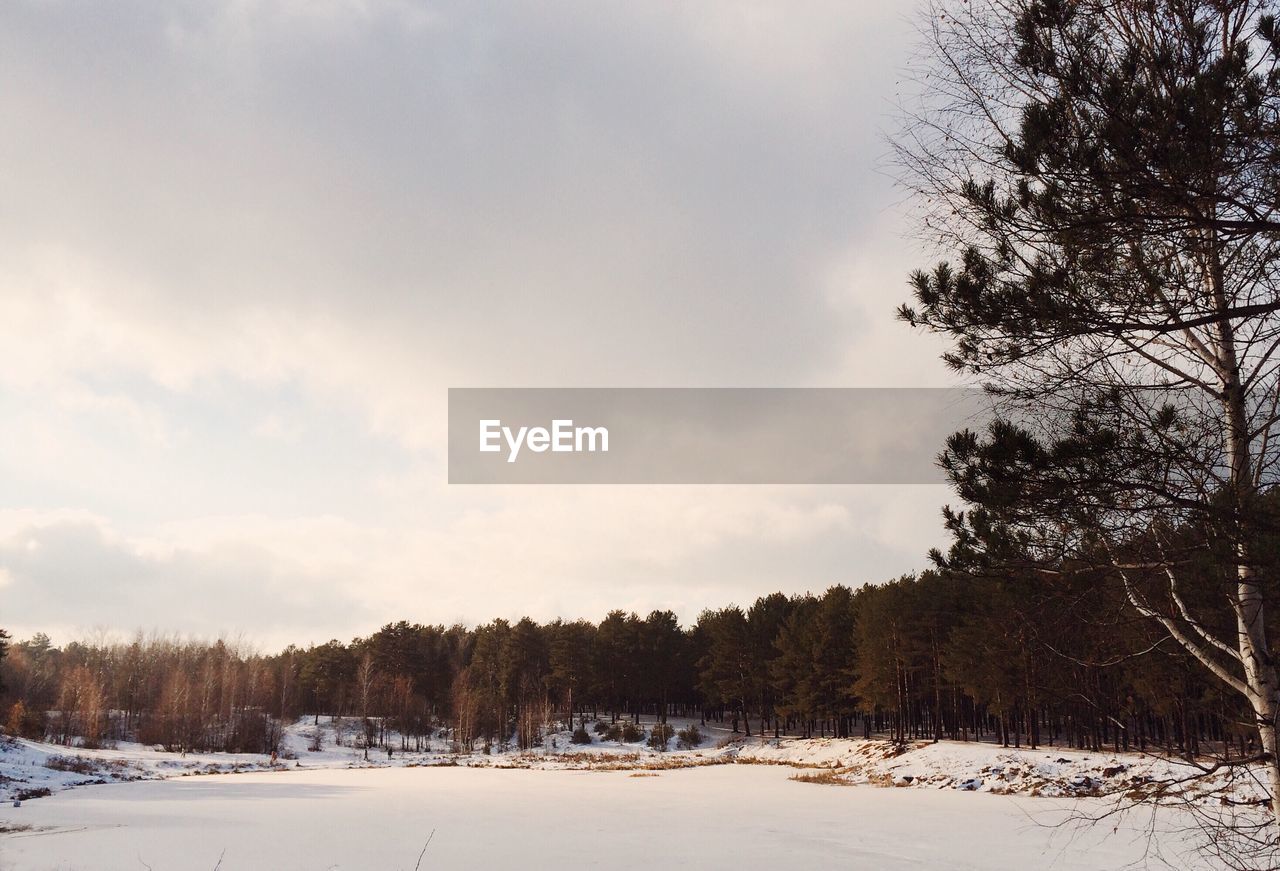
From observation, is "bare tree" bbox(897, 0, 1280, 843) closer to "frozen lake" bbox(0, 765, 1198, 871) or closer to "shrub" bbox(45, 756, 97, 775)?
"frozen lake" bbox(0, 765, 1198, 871)

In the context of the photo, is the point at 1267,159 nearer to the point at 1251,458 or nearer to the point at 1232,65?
the point at 1232,65

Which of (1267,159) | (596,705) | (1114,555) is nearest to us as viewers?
(1267,159)

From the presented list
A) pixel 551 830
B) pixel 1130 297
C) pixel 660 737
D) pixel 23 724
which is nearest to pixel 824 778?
pixel 551 830

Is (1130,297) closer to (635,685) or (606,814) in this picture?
(606,814)

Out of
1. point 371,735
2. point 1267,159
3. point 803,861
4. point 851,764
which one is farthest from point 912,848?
point 371,735

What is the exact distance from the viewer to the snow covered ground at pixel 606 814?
1363cm

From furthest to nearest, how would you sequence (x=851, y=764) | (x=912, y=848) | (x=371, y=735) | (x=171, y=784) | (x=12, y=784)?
(x=371, y=735)
(x=851, y=764)
(x=171, y=784)
(x=12, y=784)
(x=912, y=848)

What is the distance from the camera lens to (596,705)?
3135 inches

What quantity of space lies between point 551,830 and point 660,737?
45.5 m

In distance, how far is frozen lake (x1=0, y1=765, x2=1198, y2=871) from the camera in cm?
1338

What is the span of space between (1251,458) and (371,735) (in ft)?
221

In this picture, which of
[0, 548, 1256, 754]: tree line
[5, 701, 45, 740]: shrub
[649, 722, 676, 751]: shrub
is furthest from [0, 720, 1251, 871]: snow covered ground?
[649, 722, 676, 751]: shrub

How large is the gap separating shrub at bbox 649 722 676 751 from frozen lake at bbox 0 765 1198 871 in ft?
101

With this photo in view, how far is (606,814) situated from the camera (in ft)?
66.7
